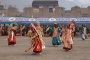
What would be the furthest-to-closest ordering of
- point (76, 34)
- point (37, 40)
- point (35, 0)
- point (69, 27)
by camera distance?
point (35, 0), point (76, 34), point (69, 27), point (37, 40)

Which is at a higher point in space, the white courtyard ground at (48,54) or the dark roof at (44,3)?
the dark roof at (44,3)

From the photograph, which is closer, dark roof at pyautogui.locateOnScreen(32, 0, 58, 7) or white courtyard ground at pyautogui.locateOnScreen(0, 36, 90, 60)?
white courtyard ground at pyautogui.locateOnScreen(0, 36, 90, 60)

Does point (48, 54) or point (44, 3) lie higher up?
point (44, 3)

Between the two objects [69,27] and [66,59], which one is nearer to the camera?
[66,59]

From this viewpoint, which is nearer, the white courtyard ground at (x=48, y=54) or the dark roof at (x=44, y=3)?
the white courtyard ground at (x=48, y=54)

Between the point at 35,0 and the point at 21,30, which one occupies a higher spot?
the point at 35,0

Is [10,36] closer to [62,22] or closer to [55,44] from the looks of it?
[55,44]

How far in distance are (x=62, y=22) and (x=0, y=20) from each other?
28.0 feet

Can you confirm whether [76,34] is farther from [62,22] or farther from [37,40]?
[37,40]

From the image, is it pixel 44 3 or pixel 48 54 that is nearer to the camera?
pixel 48 54

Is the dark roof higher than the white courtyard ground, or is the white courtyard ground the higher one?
the dark roof

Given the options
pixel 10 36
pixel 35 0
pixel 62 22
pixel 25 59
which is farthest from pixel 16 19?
pixel 35 0

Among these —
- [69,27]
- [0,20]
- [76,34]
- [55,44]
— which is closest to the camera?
[69,27]

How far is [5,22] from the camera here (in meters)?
40.9
